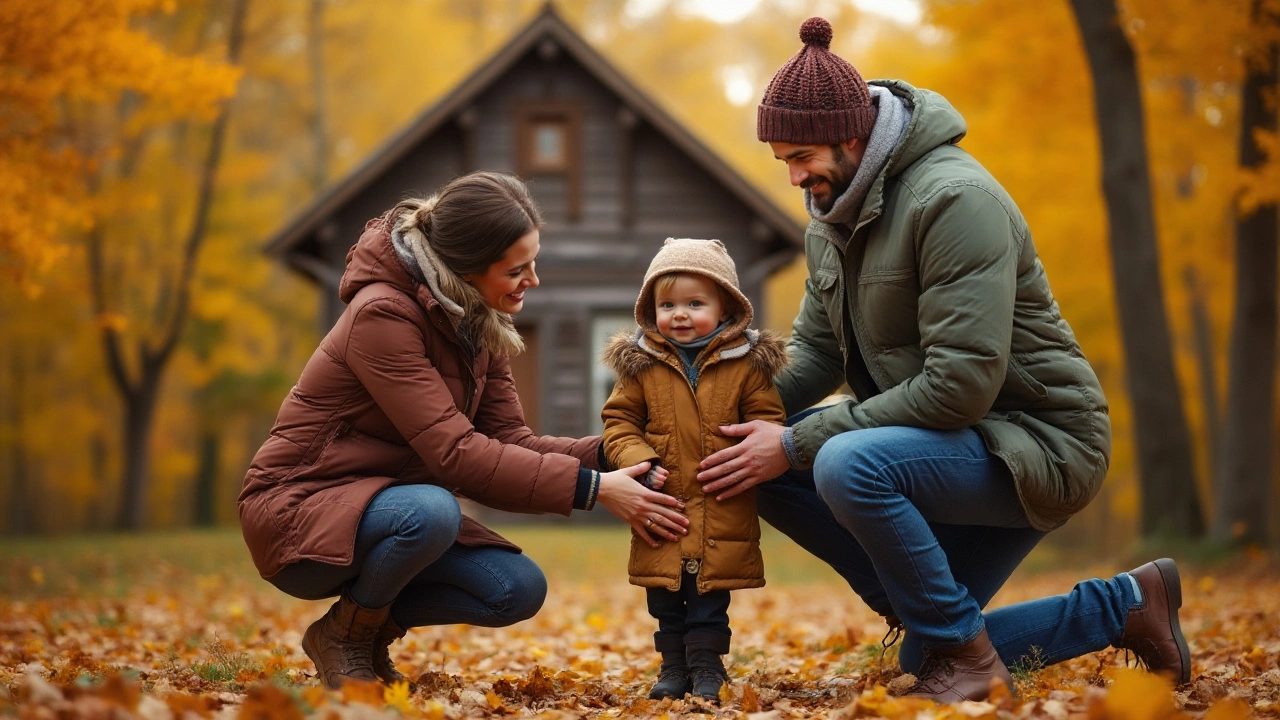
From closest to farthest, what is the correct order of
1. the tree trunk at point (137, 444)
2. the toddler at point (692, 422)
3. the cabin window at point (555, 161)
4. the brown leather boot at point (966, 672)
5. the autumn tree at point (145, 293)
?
the brown leather boot at point (966, 672)
the toddler at point (692, 422)
the cabin window at point (555, 161)
the autumn tree at point (145, 293)
the tree trunk at point (137, 444)

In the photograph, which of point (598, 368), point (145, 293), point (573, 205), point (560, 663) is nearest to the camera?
point (560, 663)

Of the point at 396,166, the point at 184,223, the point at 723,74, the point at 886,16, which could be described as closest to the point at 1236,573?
the point at 396,166

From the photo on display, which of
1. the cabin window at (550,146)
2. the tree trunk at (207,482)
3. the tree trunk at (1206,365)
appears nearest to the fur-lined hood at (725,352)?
the cabin window at (550,146)

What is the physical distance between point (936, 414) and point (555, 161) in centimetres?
1301

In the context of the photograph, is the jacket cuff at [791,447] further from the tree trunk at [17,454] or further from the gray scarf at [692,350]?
the tree trunk at [17,454]

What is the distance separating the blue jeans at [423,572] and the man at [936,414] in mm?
766

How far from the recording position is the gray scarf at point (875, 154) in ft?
12.4

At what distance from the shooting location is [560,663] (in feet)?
16.5

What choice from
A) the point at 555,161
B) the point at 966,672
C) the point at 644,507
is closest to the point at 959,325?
the point at 966,672

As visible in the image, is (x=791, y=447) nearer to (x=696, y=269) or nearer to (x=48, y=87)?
(x=696, y=269)

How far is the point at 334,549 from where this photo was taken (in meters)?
3.70

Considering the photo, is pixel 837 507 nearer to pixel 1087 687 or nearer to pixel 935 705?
pixel 935 705

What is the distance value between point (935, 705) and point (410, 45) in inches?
901

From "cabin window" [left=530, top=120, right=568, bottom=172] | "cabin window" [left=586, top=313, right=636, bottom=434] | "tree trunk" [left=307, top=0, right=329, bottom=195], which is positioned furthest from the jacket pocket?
"tree trunk" [left=307, top=0, right=329, bottom=195]
